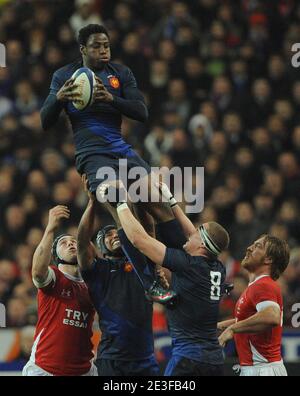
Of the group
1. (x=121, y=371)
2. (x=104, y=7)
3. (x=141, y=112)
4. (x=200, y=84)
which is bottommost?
(x=121, y=371)

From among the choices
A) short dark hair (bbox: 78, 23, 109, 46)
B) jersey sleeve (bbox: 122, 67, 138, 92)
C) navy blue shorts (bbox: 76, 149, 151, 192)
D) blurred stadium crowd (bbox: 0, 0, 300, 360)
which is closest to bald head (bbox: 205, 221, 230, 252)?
navy blue shorts (bbox: 76, 149, 151, 192)

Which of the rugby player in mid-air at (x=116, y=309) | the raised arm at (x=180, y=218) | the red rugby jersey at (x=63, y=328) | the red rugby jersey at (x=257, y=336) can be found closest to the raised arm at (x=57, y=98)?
the rugby player in mid-air at (x=116, y=309)

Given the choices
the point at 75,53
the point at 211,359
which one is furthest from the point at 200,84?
the point at 211,359

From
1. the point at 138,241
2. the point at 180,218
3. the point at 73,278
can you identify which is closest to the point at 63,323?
the point at 73,278

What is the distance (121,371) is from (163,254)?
3.78ft

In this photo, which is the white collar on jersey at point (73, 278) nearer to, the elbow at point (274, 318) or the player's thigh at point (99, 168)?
the player's thigh at point (99, 168)

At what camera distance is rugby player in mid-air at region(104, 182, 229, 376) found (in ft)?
25.3

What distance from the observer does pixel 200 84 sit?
14.2 meters

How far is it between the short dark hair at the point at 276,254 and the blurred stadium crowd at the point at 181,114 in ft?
10.0

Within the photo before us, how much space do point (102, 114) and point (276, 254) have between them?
1.67 metres

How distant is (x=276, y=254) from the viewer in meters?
8.10

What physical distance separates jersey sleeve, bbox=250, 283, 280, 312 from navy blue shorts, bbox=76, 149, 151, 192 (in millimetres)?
1193

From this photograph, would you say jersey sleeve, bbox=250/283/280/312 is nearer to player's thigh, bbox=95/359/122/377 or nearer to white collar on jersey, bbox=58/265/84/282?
→ player's thigh, bbox=95/359/122/377

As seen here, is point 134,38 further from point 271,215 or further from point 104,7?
point 271,215
